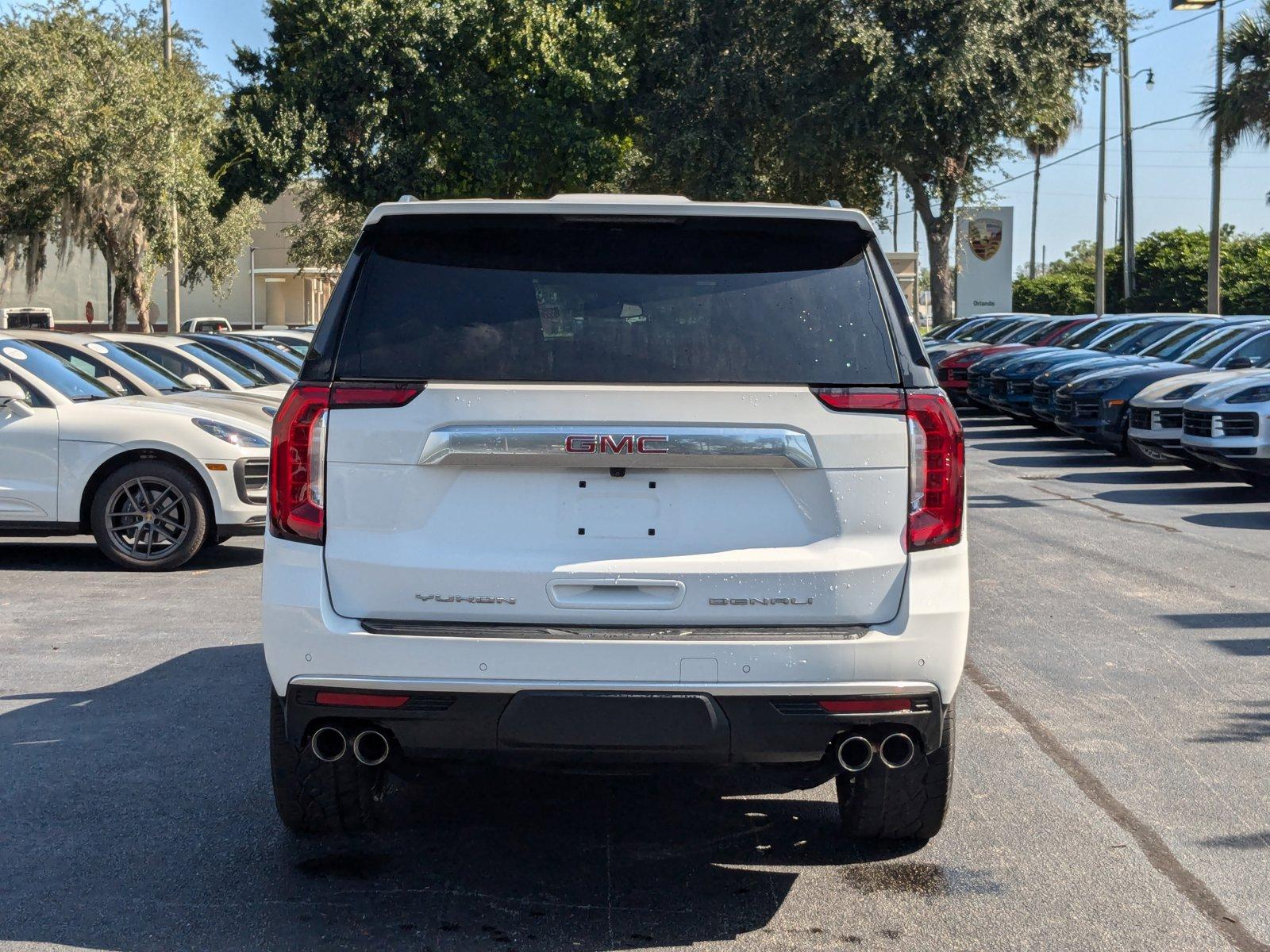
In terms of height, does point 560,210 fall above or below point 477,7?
below

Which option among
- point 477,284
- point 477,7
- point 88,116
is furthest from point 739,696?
point 477,7

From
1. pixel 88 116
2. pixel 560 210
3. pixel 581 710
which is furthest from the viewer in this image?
pixel 88 116

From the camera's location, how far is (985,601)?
9.52 metres

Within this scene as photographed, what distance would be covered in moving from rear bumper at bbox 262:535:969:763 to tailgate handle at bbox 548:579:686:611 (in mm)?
83

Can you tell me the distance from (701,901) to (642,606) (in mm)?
1019

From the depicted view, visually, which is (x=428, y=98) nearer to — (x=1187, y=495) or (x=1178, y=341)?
(x=1178, y=341)

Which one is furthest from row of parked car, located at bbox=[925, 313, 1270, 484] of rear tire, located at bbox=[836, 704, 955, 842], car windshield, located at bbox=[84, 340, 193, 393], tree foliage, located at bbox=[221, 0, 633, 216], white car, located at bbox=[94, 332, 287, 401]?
tree foliage, located at bbox=[221, 0, 633, 216]

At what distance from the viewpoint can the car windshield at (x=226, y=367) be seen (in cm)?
1554

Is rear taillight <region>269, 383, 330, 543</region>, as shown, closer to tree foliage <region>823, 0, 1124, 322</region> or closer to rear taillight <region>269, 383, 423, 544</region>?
rear taillight <region>269, 383, 423, 544</region>

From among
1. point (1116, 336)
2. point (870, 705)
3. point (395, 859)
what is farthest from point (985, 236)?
point (870, 705)

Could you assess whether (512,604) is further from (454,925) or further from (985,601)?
(985,601)

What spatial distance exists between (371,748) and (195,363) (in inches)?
474

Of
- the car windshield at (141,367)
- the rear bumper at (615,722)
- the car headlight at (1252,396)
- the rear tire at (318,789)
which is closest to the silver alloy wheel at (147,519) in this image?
the car windshield at (141,367)

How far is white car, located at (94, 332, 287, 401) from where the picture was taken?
587 inches
